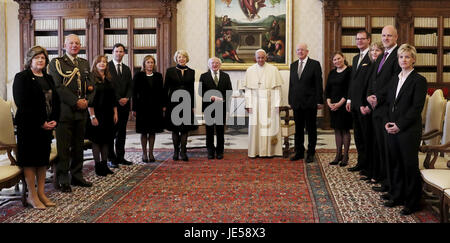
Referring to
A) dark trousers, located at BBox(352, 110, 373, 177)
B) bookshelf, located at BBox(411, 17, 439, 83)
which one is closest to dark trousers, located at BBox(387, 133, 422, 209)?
dark trousers, located at BBox(352, 110, 373, 177)

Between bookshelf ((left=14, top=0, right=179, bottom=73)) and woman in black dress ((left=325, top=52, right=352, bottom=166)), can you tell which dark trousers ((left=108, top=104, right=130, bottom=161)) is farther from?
bookshelf ((left=14, top=0, right=179, bottom=73))

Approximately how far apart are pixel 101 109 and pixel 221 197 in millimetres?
1931

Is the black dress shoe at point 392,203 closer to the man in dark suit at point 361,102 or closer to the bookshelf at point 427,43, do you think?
the man in dark suit at point 361,102

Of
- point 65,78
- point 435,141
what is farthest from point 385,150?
point 65,78

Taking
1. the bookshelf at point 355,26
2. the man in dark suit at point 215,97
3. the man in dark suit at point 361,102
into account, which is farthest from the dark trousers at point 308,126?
the bookshelf at point 355,26

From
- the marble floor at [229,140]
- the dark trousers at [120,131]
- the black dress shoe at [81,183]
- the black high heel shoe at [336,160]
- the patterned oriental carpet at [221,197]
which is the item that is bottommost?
the patterned oriental carpet at [221,197]

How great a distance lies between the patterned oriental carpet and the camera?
3811mm

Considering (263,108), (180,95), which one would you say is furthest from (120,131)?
(263,108)

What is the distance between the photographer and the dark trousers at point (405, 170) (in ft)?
12.7

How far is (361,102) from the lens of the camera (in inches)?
210

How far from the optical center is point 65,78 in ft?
15.2

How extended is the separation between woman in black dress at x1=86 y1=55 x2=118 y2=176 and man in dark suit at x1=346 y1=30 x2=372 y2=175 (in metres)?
2.98

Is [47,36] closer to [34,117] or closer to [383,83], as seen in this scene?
[34,117]

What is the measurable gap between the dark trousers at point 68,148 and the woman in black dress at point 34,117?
0.50 meters
